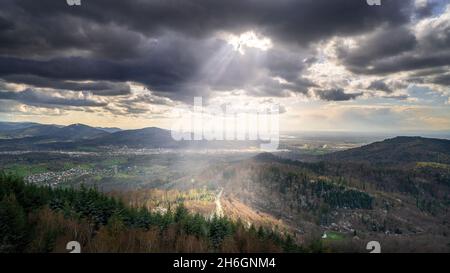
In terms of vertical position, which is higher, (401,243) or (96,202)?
(96,202)
